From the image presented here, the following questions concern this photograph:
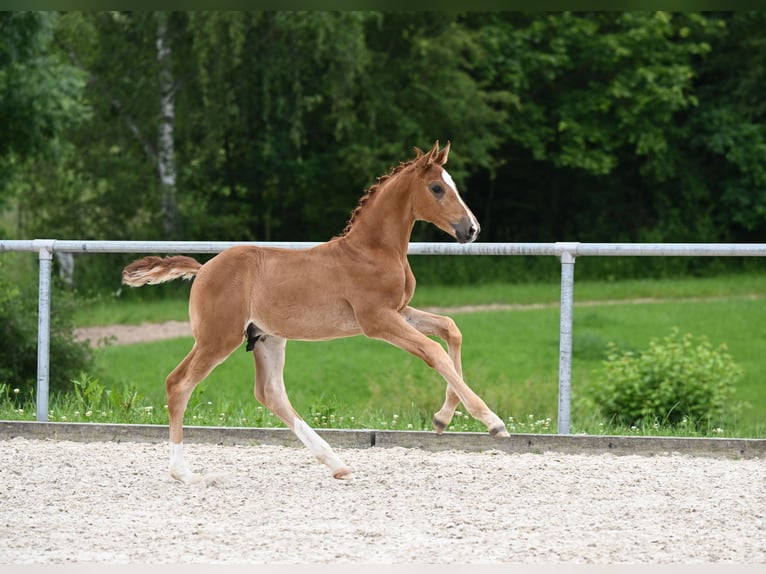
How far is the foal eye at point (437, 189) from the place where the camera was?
16.7 feet

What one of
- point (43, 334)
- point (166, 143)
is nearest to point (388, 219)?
point (43, 334)

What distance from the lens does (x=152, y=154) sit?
2394 centimetres

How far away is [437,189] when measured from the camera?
201 inches

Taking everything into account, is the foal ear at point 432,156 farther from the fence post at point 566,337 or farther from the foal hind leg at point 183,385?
the fence post at point 566,337

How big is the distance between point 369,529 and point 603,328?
15.8 meters

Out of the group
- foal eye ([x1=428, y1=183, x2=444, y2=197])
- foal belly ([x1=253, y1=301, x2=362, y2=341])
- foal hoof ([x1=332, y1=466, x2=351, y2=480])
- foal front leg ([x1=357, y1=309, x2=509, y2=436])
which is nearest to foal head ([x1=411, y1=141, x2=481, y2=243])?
foal eye ([x1=428, y1=183, x2=444, y2=197])

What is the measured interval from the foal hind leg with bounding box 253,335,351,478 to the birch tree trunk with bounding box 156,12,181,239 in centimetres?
1796

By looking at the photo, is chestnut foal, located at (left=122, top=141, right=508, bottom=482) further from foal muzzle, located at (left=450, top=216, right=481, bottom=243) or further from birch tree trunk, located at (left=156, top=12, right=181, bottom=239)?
birch tree trunk, located at (left=156, top=12, right=181, bottom=239)

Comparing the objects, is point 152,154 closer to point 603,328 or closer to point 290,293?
point 603,328

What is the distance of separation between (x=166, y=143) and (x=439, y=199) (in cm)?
1938

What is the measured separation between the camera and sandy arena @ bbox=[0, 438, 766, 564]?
13.6ft

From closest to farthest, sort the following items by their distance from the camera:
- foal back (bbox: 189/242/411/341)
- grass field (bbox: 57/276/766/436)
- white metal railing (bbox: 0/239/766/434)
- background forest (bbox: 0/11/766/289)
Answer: foal back (bbox: 189/242/411/341) < white metal railing (bbox: 0/239/766/434) < grass field (bbox: 57/276/766/436) < background forest (bbox: 0/11/766/289)

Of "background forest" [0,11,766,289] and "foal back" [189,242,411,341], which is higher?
"background forest" [0,11,766,289]

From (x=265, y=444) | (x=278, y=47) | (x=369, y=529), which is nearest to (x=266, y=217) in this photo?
(x=278, y=47)
